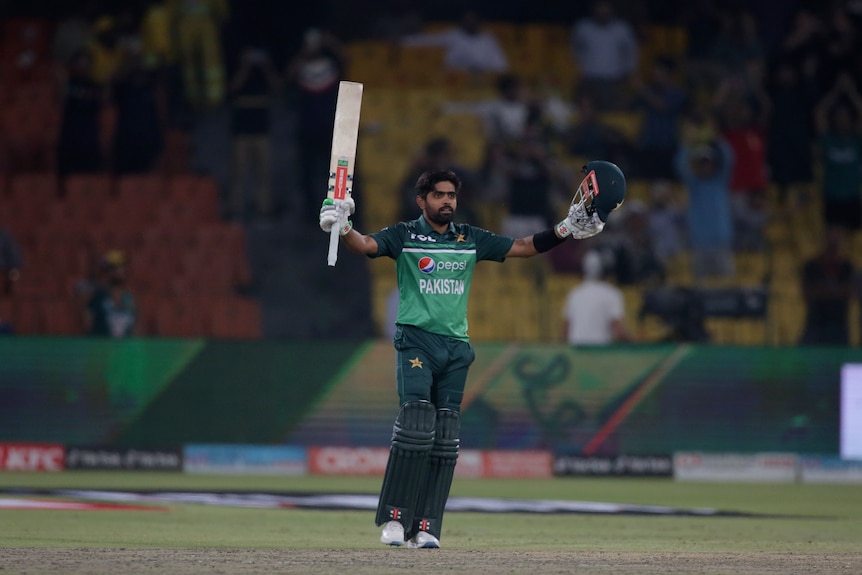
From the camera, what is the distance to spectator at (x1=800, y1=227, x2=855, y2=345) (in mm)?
16609

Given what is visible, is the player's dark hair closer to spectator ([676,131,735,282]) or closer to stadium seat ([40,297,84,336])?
stadium seat ([40,297,84,336])

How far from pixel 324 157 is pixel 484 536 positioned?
36.6ft

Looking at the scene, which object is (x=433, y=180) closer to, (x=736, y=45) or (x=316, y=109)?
(x=316, y=109)

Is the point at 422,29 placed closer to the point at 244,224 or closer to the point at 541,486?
the point at 244,224

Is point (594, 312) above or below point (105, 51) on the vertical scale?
below

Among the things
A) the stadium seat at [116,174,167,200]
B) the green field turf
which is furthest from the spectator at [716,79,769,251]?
the stadium seat at [116,174,167,200]

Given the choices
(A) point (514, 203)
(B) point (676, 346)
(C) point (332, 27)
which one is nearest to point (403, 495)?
(B) point (676, 346)

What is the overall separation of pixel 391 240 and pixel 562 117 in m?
12.8

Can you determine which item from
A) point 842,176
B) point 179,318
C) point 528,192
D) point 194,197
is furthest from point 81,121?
point 842,176

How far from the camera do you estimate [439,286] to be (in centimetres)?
778

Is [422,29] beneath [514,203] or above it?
above

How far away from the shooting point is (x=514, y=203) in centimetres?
1841

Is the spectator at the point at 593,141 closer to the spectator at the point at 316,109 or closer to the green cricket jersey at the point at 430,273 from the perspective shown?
the spectator at the point at 316,109

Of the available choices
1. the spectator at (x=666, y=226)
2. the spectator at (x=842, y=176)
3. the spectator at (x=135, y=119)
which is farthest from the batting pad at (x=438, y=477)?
the spectator at (x=842, y=176)
